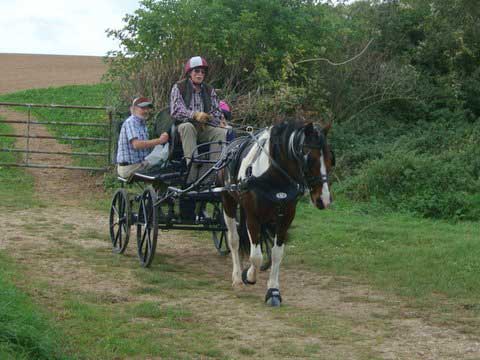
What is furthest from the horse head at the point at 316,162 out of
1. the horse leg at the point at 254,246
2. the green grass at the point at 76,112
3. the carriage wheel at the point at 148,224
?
the green grass at the point at 76,112

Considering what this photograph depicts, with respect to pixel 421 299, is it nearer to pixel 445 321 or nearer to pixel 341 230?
pixel 445 321

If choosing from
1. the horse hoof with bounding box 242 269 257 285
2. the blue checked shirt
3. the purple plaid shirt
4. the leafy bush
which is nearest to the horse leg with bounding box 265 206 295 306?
the horse hoof with bounding box 242 269 257 285

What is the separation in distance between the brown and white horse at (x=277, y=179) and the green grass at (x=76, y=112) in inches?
415

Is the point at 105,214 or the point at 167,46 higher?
the point at 167,46

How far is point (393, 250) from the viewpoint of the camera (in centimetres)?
1138

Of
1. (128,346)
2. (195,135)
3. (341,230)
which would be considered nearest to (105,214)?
(341,230)

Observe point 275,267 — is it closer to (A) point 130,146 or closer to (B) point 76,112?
(A) point 130,146

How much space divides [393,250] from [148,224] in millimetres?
3396

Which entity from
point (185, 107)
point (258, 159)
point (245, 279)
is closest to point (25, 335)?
point (258, 159)

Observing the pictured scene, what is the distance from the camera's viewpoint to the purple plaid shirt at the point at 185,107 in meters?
9.86

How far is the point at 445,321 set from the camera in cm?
775

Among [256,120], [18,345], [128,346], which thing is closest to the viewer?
[18,345]

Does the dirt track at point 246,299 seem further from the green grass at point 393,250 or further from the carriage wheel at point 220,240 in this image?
the green grass at point 393,250

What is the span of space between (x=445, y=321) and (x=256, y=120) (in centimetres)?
1086
